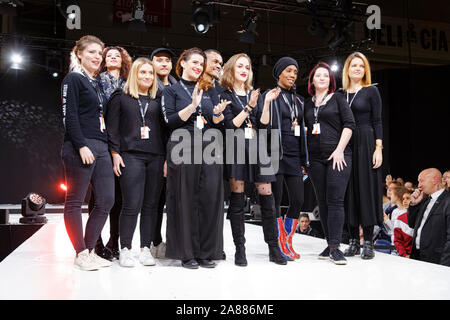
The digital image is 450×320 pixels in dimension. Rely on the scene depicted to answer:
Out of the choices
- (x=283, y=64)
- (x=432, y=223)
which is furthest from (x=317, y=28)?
(x=283, y=64)

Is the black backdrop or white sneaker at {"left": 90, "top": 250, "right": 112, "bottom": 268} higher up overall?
the black backdrop

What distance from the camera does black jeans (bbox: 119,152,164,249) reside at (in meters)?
2.82

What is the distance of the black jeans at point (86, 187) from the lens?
263 cm

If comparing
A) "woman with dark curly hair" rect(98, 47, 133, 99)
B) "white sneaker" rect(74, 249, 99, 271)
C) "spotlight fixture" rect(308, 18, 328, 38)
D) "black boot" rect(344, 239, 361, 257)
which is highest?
"spotlight fixture" rect(308, 18, 328, 38)

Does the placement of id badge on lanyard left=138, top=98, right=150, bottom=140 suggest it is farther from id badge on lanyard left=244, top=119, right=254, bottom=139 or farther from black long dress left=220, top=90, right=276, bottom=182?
id badge on lanyard left=244, top=119, right=254, bottom=139

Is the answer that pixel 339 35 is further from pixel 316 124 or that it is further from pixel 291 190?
pixel 291 190

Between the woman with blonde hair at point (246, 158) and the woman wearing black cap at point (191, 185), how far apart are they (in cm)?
10

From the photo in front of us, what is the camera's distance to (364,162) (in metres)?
3.23

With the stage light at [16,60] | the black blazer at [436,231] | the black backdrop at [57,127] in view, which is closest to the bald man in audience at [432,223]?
the black blazer at [436,231]

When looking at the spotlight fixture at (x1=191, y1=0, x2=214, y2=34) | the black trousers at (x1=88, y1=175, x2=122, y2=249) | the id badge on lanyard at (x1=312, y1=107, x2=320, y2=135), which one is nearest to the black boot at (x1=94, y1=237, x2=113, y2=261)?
the black trousers at (x1=88, y1=175, x2=122, y2=249)

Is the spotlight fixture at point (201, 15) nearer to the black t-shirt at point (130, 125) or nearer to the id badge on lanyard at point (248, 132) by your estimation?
the black t-shirt at point (130, 125)

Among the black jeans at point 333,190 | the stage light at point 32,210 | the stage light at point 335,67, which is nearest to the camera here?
the black jeans at point 333,190

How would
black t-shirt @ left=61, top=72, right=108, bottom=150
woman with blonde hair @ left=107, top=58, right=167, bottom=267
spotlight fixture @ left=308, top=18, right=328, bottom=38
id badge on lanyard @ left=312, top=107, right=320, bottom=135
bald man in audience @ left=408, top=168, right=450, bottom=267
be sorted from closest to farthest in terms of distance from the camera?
black t-shirt @ left=61, top=72, right=108, bottom=150 < woman with blonde hair @ left=107, top=58, right=167, bottom=267 < id badge on lanyard @ left=312, top=107, right=320, bottom=135 < bald man in audience @ left=408, top=168, right=450, bottom=267 < spotlight fixture @ left=308, top=18, right=328, bottom=38
